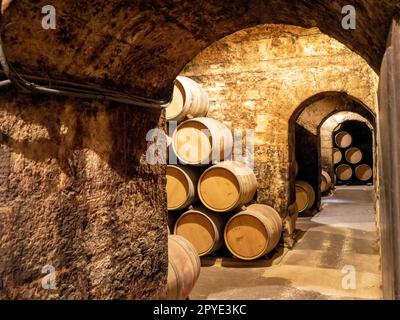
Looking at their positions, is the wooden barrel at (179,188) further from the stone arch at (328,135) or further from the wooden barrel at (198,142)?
the stone arch at (328,135)

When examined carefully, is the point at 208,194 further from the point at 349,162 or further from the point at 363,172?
the point at 363,172

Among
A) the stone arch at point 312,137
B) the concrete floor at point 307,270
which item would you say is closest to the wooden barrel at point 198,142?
the concrete floor at point 307,270

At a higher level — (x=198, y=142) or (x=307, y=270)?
(x=198, y=142)

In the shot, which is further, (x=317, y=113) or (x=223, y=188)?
(x=317, y=113)

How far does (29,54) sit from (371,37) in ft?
5.35

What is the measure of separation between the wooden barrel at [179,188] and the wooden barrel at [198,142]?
0.19m

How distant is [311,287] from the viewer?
15.2ft

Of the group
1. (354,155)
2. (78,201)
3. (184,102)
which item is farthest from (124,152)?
(354,155)

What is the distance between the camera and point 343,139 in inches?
669

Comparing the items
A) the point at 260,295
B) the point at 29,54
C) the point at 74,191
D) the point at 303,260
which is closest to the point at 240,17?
the point at 29,54

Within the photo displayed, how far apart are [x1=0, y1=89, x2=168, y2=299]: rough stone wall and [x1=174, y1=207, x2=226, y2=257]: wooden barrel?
2.72m

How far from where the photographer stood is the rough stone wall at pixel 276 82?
6.30 m

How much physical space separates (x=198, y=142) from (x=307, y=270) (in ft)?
7.58

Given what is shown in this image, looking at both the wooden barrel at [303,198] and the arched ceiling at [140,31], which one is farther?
the wooden barrel at [303,198]
